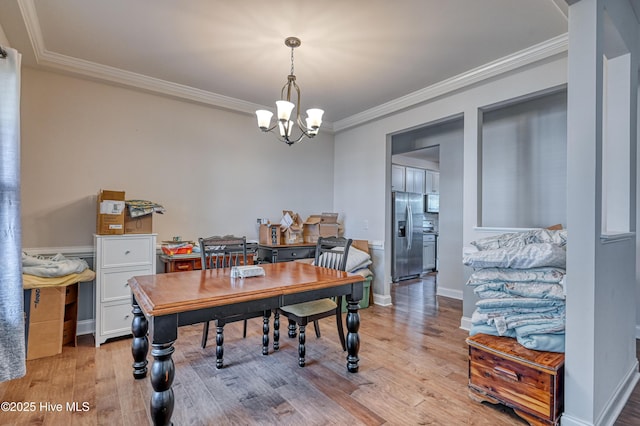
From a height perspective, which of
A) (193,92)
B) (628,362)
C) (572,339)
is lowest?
(628,362)

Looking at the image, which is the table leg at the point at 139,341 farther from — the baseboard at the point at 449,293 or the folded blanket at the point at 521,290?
the baseboard at the point at 449,293

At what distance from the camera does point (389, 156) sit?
4.50m

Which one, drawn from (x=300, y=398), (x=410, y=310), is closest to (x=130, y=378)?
(x=300, y=398)

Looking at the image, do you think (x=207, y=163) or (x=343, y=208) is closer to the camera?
(x=207, y=163)

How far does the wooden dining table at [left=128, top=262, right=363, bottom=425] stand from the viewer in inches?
61.5

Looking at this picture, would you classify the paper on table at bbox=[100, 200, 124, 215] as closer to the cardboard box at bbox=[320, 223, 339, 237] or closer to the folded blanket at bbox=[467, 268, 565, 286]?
the cardboard box at bbox=[320, 223, 339, 237]

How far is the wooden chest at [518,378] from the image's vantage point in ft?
5.74

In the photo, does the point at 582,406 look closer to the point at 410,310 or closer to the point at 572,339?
the point at 572,339

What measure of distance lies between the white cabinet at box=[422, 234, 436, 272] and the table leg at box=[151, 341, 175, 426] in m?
5.97

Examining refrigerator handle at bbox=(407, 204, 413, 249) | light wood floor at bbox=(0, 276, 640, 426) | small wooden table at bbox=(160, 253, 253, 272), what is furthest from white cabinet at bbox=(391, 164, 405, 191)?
small wooden table at bbox=(160, 253, 253, 272)

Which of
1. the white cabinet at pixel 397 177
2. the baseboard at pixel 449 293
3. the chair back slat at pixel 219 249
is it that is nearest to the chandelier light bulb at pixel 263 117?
the chair back slat at pixel 219 249

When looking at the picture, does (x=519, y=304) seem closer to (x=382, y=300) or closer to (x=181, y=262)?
(x=382, y=300)

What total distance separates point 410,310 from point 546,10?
3.35 m

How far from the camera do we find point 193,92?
149 inches
